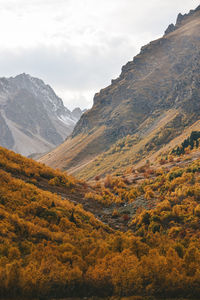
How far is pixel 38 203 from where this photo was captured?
34156mm

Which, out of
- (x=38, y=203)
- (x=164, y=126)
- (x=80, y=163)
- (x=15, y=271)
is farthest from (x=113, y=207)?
(x=80, y=163)

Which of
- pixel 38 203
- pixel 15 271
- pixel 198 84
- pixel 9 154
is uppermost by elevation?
pixel 198 84

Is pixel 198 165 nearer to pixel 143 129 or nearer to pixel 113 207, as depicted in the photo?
pixel 113 207

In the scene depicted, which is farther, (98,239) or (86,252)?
(98,239)

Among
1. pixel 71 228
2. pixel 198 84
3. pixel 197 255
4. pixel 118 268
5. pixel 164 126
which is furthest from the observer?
pixel 198 84

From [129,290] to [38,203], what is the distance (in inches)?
742

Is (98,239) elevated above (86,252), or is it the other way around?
(86,252)

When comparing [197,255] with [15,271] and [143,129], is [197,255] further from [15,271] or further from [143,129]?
[143,129]

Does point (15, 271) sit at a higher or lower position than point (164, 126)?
lower

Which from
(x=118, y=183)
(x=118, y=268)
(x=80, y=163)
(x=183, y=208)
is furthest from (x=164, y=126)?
(x=118, y=268)

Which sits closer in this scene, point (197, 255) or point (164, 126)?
point (197, 255)

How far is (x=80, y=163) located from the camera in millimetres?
189250

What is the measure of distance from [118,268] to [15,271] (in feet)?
23.0

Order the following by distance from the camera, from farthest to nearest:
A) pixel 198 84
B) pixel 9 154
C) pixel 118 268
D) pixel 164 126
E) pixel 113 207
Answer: pixel 198 84
pixel 164 126
pixel 9 154
pixel 113 207
pixel 118 268
